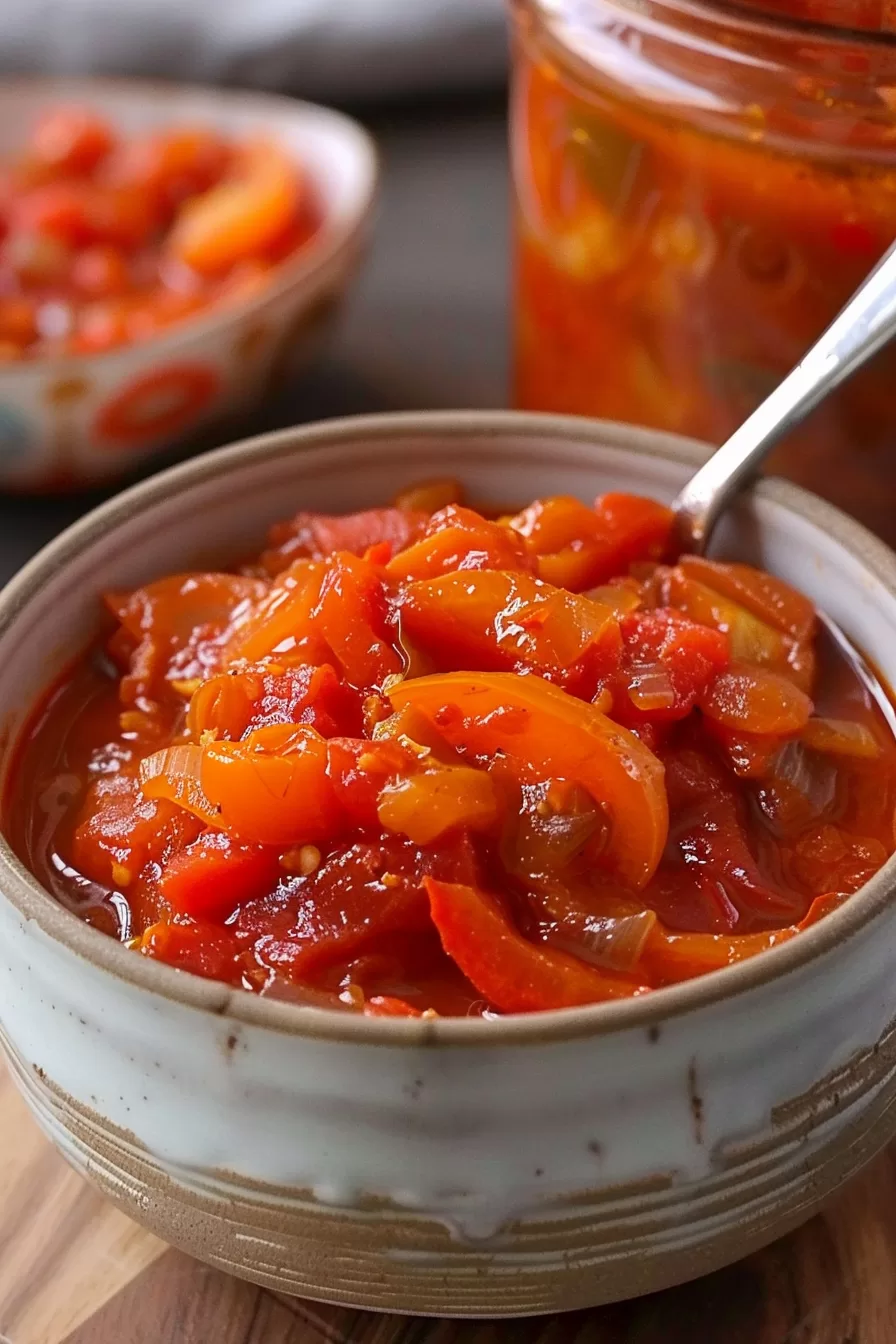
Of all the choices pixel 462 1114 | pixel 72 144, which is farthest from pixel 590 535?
pixel 72 144

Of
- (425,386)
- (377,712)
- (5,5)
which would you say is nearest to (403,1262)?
(377,712)

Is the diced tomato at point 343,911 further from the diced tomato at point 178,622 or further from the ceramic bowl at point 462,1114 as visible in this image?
the diced tomato at point 178,622

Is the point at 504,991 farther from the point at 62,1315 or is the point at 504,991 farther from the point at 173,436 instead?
the point at 173,436

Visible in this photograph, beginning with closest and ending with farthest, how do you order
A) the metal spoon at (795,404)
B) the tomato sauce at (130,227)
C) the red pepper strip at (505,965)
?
1. the red pepper strip at (505,965)
2. the metal spoon at (795,404)
3. the tomato sauce at (130,227)


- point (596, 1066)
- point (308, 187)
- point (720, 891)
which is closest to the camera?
point (596, 1066)

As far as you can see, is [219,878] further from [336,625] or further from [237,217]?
[237,217]

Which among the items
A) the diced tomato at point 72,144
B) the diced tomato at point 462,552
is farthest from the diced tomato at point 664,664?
the diced tomato at point 72,144
